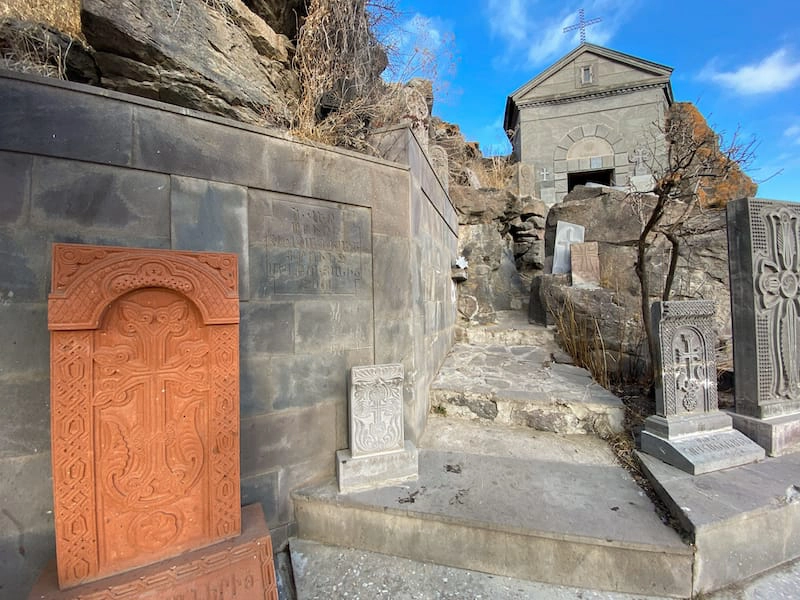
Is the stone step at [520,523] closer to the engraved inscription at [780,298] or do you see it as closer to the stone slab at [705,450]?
the stone slab at [705,450]

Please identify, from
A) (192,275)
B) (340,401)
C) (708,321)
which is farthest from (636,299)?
(192,275)

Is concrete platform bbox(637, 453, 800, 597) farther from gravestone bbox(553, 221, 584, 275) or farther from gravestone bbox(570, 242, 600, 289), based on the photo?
gravestone bbox(553, 221, 584, 275)

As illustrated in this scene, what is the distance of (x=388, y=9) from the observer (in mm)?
3629

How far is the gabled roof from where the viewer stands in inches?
581

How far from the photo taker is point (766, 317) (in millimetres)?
2590

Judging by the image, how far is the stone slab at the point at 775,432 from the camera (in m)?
2.45

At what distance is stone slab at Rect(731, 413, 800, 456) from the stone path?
2.81 ft

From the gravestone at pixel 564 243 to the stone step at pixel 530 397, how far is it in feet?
11.7

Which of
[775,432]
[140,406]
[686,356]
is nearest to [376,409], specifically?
[140,406]

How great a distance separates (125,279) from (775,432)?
436 cm

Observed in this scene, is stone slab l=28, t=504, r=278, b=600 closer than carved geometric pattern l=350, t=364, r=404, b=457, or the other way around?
stone slab l=28, t=504, r=278, b=600

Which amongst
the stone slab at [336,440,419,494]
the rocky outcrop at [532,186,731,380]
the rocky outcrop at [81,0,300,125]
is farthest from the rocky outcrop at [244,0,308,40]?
the rocky outcrop at [532,186,731,380]

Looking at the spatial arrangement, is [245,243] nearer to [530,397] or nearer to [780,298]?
[530,397]

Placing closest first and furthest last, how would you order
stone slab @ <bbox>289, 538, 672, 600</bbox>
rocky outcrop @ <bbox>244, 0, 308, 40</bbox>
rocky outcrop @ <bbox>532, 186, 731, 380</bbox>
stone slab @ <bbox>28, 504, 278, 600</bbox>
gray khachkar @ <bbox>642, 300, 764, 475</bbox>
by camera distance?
stone slab @ <bbox>28, 504, 278, 600</bbox>
stone slab @ <bbox>289, 538, 672, 600</bbox>
gray khachkar @ <bbox>642, 300, 764, 475</bbox>
rocky outcrop @ <bbox>244, 0, 308, 40</bbox>
rocky outcrop @ <bbox>532, 186, 731, 380</bbox>
